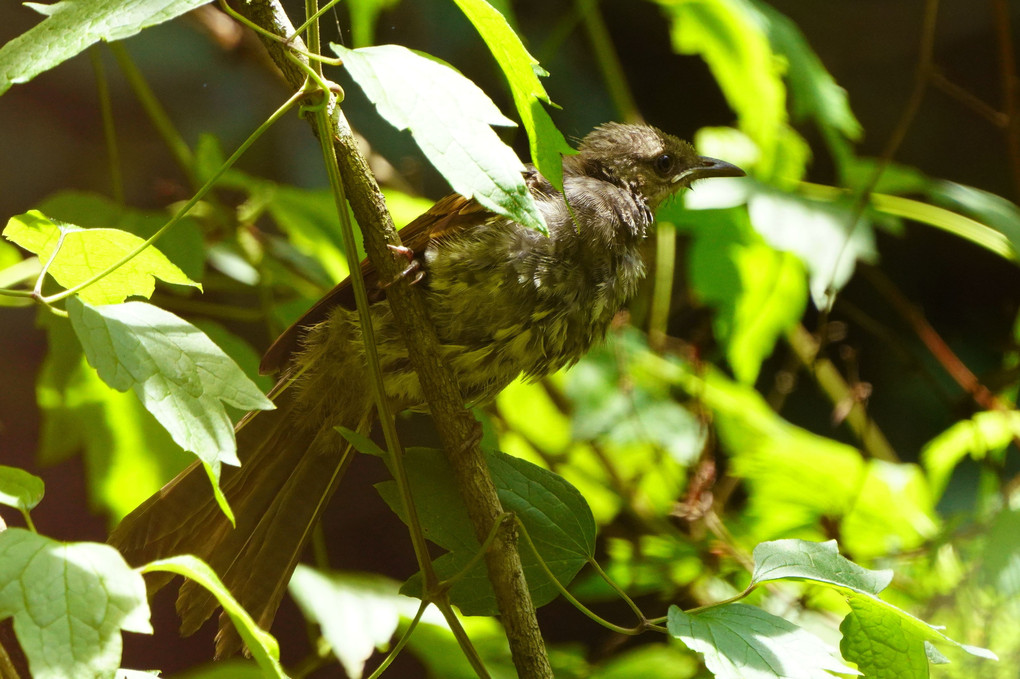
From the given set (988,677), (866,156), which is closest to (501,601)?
(988,677)

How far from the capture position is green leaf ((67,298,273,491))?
958mm

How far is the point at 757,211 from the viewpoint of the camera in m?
2.30

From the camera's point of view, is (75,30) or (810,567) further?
(810,567)

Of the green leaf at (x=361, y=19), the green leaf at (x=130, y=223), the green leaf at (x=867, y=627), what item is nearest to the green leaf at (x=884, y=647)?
the green leaf at (x=867, y=627)

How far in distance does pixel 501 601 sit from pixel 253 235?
1480 millimetres

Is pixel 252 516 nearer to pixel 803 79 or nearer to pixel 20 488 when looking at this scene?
pixel 20 488

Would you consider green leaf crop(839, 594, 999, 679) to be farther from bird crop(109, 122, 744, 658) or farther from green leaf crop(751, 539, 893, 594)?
bird crop(109, 122, 744, 658)

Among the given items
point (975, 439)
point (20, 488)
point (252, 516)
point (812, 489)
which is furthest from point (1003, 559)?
point (20, 488)

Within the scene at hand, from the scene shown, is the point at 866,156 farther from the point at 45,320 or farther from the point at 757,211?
the point at 45,320

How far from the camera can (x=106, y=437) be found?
1.95 m

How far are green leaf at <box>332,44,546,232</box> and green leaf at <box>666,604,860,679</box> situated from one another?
0.58 m

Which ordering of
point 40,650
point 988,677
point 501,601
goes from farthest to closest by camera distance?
point 988,677
point 501,601
point 40,650

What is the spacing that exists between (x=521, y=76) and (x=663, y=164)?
1342 millimetres

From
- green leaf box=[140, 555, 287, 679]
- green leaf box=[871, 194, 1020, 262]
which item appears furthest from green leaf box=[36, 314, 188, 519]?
green leaf box=[871, 194, 1020, 262]
